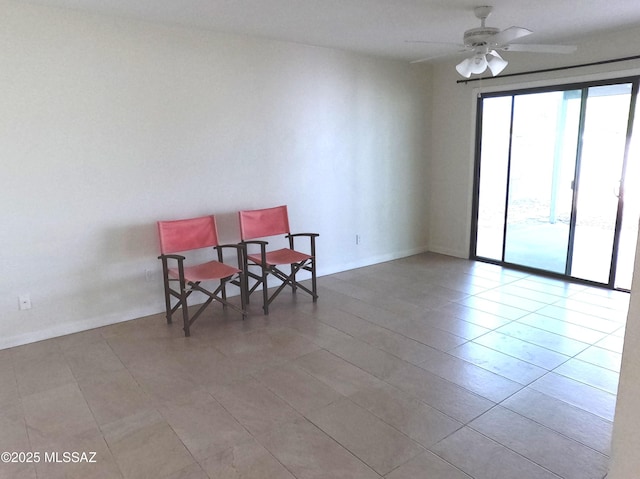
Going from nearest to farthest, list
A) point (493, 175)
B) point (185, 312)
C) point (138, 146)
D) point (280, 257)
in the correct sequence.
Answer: point (185, 312) < point (138, 146) < point (280, 257) < point (493, 175)

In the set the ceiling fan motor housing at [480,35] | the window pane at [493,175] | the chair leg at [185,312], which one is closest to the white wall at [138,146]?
the chair leg at [185,312]

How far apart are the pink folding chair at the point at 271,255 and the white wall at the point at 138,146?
203 mm

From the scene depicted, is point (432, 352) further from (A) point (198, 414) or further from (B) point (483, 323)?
(A) point (198, 414)

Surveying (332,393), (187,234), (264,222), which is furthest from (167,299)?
(332,393)

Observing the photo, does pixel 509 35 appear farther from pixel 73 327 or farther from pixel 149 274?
pixel 73 327

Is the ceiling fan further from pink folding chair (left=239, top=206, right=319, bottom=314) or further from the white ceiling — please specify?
pink folding chair (left=239, top=206, right=319, bottom=314)

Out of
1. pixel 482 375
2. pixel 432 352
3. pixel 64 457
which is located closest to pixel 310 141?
pixel 432 352

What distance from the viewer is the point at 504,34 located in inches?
117

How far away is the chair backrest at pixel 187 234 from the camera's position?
360 centimetres

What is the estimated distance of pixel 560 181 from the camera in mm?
4695

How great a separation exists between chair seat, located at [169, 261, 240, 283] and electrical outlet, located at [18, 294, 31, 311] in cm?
103

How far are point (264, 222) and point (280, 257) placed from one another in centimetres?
41

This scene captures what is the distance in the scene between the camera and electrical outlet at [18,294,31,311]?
3.25 meters

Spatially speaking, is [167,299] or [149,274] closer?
[167,299]
